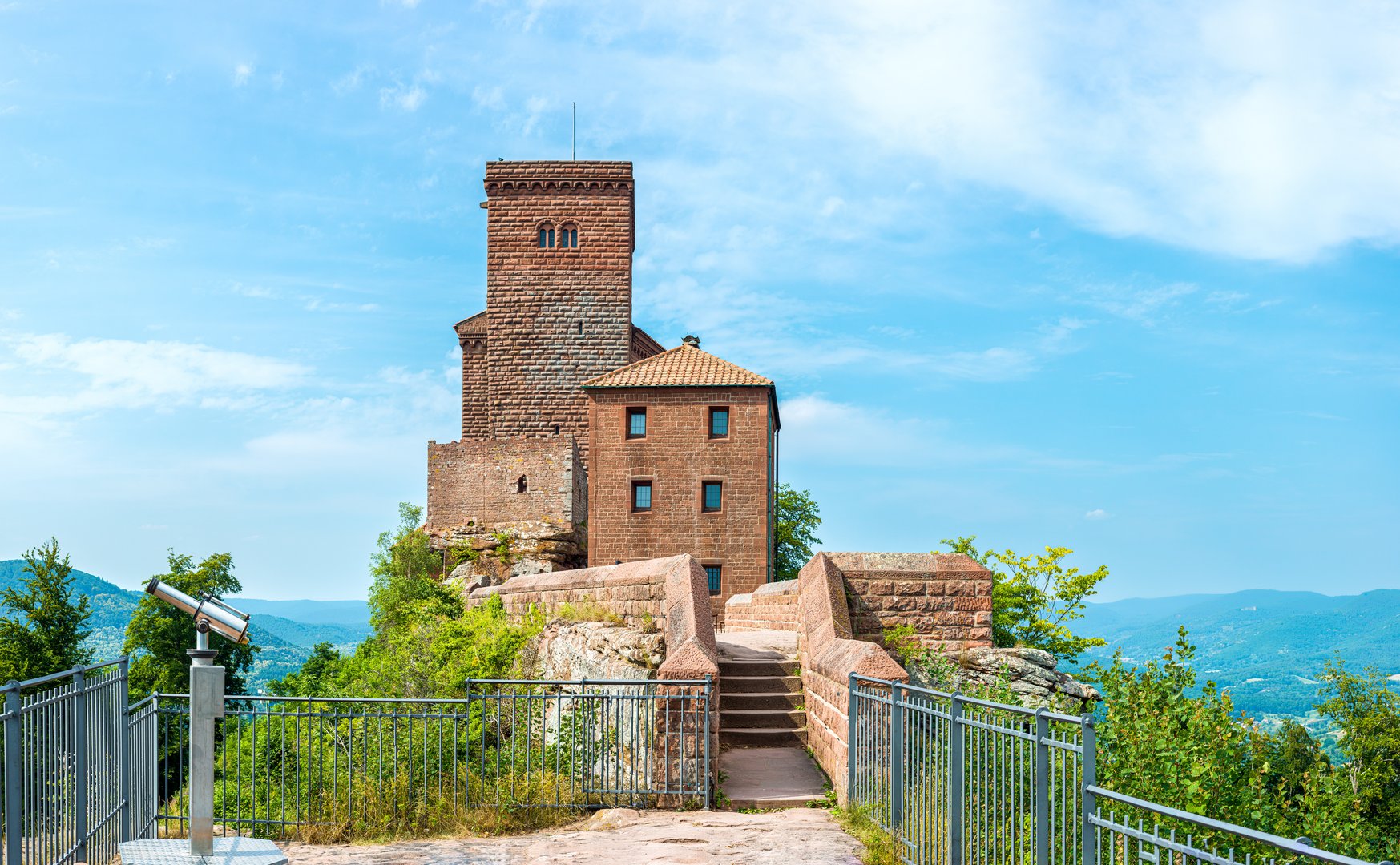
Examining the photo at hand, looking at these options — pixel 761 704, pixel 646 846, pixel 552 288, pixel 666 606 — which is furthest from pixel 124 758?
pixel 552 288

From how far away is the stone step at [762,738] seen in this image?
13.0 m

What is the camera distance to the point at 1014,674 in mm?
16891

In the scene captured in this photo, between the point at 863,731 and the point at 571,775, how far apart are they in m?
2.80

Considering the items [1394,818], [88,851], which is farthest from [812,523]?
[88,851]

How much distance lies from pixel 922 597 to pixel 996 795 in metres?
10.1

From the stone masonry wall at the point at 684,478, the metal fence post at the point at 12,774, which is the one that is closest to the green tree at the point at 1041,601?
the stone masonry wall at the point at 684,478

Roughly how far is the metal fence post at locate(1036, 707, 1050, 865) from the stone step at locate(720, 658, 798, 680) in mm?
8459

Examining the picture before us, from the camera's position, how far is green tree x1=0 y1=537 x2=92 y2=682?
119 ft

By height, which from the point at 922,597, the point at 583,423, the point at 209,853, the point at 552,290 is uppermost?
the point at 552,290

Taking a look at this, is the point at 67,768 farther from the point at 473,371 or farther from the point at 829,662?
the point at 473,371

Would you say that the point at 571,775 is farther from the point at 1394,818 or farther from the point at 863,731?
the point at 1394,818

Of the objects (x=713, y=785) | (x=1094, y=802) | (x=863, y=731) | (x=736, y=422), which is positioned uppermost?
(x=736, y=422)

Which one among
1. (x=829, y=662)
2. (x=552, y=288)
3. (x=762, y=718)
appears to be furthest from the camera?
(x=552, y=288)

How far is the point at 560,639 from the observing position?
1468 cm
